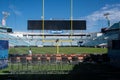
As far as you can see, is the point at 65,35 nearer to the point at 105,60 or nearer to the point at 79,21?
the point at 79,21

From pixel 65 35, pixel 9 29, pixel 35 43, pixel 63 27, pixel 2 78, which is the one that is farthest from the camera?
pixel 9 29

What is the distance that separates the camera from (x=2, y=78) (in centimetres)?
1488

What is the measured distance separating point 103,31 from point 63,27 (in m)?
47.9

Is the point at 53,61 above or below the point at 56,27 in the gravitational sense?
below

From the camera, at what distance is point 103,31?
9256cm

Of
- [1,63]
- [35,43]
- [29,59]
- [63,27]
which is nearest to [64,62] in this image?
[29,59]

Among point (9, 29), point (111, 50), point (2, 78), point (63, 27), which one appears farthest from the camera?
point (9, 29)

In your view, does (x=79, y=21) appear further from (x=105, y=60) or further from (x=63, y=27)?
(x=105, y=60)

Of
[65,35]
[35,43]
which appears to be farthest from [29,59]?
[35,43]

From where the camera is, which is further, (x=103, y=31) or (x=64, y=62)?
(x=103, y=31)

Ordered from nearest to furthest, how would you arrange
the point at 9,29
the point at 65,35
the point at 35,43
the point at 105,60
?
the point at 105,60 < the point at 65,35 < the point at 35,43 < the point at 9,29

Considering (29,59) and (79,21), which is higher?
(79,21)

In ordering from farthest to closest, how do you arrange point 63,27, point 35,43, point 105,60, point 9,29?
point 9,29
point 35,43
point 63,27
point 105,60

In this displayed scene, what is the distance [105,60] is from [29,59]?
6.49 m
